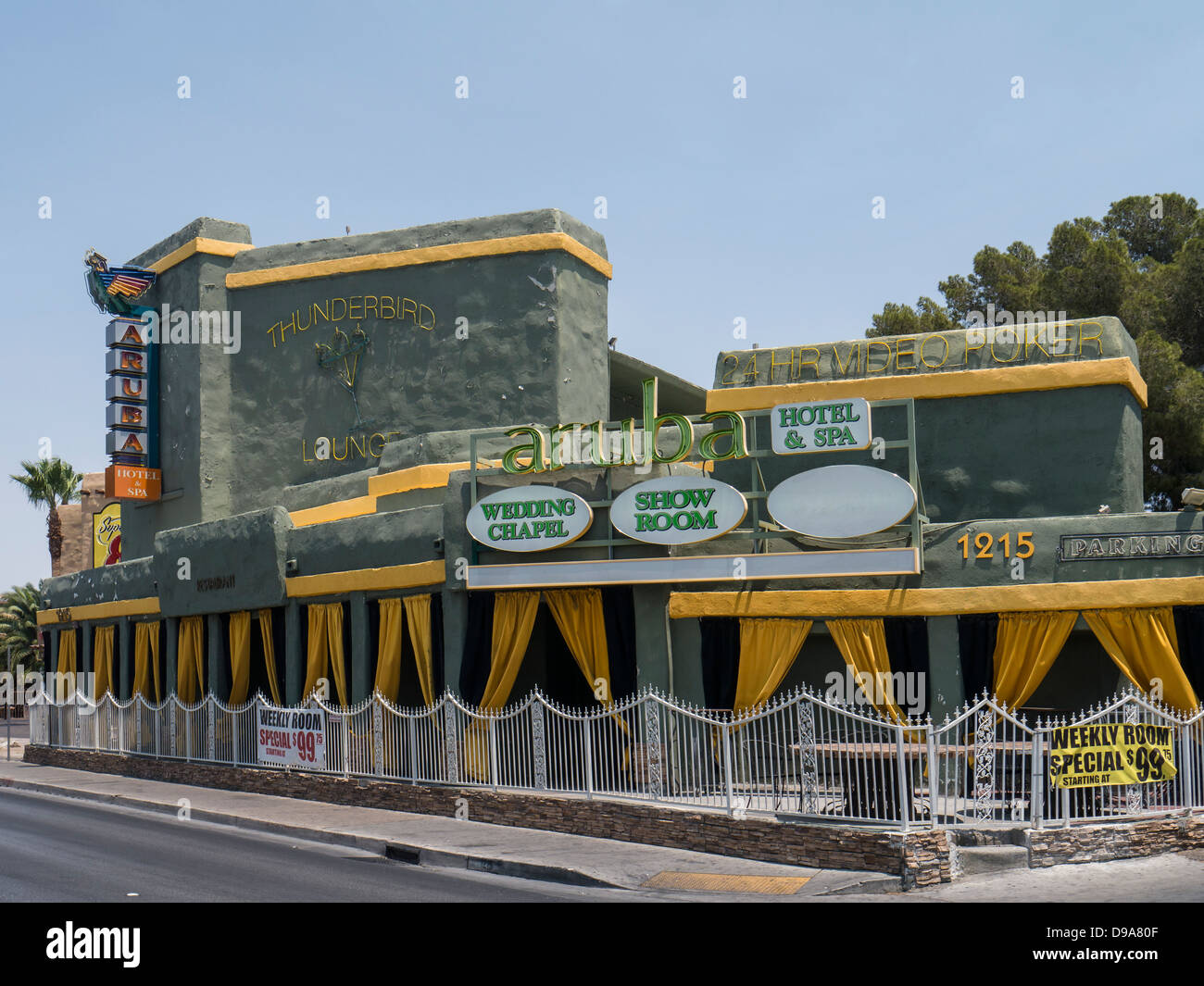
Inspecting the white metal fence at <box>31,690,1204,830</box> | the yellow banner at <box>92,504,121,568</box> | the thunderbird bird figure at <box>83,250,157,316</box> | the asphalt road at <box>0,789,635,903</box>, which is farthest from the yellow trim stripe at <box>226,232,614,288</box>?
the yellow banner at <box>92,504,121,568</box>

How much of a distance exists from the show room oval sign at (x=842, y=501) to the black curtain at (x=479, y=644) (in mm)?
4702

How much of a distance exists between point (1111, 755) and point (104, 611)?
23.8 metres

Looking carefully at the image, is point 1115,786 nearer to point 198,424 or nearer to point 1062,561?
point 1062,561

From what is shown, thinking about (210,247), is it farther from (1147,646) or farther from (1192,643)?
(1192,643)

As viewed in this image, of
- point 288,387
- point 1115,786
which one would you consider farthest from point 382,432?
point 1115,786

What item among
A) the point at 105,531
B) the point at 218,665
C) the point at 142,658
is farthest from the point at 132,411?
the point at 105,531

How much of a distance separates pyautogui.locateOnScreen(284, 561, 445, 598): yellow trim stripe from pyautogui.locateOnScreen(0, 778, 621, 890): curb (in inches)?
167

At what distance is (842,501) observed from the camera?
692 inches

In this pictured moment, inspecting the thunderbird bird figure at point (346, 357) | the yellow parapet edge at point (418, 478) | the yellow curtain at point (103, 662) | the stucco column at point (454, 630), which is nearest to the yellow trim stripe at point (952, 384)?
the yellow parapet edge at point (418, 478)

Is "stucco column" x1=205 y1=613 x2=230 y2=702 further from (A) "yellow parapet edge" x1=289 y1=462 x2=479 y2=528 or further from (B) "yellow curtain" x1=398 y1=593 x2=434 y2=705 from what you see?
(B) "yellow curtain" x1=398 y1=593 x2=434 y2=705

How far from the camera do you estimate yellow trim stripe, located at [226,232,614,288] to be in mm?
24422

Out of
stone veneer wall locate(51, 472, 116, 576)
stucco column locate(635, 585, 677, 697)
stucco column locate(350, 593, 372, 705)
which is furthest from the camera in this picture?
stone veneer wall locate(51, 472, 116, 576)

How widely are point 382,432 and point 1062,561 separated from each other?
1378 cm

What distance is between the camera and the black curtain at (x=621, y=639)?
719 inches
